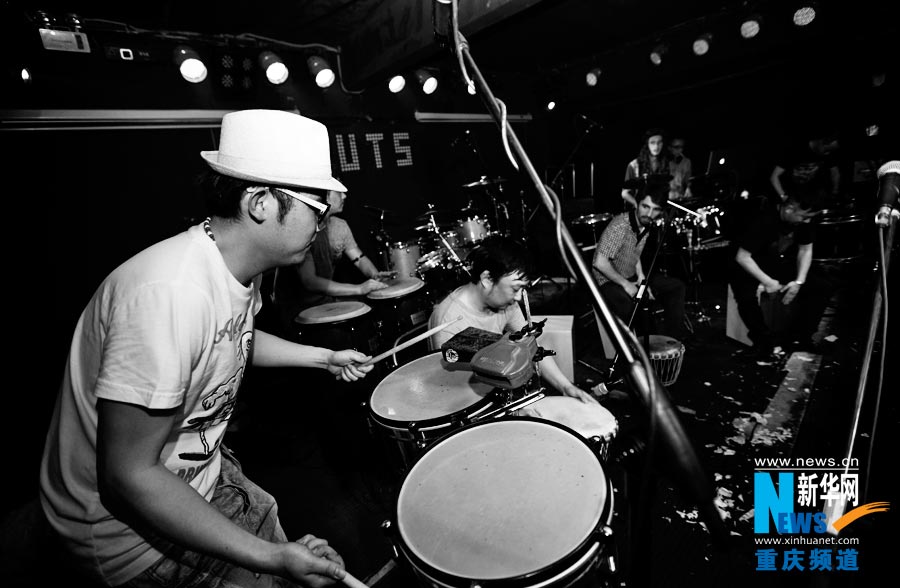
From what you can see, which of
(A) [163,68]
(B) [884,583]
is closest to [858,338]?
(B) [884,583]

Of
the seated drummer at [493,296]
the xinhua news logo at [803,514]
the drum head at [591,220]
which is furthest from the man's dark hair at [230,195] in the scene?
the drum head at [591,220]

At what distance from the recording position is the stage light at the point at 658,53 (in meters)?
8.13

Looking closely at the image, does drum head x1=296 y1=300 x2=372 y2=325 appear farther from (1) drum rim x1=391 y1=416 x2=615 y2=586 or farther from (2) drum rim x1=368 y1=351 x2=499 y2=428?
(1) drum rim x1=391 y1=416 x2=615 y2=586

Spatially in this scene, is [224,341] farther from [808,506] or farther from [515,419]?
[808,506]

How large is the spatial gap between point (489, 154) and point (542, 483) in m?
9.31

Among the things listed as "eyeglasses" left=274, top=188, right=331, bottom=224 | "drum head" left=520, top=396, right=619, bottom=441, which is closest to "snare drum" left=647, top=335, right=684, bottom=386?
"drum head" left=520, top=396, right=619, bottom=441

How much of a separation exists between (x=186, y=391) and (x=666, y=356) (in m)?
3.84

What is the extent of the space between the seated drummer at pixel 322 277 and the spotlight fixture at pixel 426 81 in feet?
12.5

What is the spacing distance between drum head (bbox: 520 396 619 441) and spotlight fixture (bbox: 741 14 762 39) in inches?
343

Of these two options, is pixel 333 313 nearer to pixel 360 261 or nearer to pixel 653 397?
pixel 360 261

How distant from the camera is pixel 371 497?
10.4 ft

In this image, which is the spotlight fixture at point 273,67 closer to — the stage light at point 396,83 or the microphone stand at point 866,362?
the stage light at point 396,83

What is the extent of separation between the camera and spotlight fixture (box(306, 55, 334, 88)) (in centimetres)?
610

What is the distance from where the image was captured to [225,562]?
1466 millimetres
